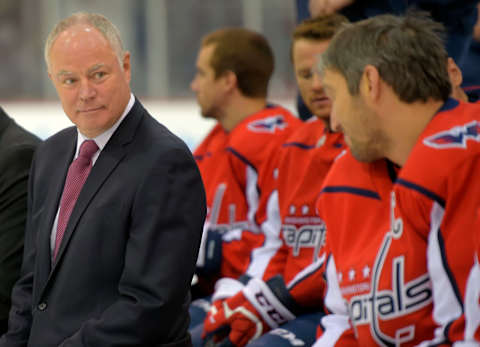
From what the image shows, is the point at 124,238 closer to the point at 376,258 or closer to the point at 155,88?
the point at 376,258

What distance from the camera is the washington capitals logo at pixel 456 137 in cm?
151

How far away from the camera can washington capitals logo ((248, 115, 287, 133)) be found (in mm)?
2770

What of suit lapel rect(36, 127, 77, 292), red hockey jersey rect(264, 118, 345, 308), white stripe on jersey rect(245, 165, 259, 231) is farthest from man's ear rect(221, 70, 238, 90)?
suit lapel rect(36, 127, 77, 292)

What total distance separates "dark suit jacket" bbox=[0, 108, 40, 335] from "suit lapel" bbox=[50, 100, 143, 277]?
0.44 meters

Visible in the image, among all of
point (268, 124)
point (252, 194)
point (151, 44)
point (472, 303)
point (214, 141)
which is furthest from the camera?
point (151, 44)

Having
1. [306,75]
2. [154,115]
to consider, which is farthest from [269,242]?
[154,115]

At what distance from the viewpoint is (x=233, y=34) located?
3.11 metres

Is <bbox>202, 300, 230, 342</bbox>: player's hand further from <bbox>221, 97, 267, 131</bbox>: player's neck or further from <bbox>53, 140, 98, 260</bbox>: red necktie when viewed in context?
<bbox>221, 97, 267, 131</bbox>: player's neck

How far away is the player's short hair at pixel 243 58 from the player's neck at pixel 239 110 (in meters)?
0.04

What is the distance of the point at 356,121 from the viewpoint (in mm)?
1695

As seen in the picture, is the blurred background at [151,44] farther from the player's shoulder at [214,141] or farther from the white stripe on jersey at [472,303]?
the white stripe on jersey at [472,303]

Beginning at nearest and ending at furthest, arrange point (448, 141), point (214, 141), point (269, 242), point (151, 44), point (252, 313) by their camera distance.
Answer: point (448, 141) < point (252, 313) < point (269, 242) < point (214, 141) < point (151, 44)

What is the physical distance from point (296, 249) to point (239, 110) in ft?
2.80

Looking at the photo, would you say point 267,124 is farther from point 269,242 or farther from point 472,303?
point 472,303
